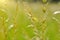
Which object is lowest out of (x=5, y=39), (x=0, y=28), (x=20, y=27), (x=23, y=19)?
(x=5, y=39)

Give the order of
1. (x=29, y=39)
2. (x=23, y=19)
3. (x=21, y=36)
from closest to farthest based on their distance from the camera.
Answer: (x=29, y=39) < (x=21, y=36) < (x=23, y=19)

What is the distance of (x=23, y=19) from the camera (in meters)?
1.50

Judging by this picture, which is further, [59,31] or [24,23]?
[24,23]

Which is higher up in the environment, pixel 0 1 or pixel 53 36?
pixel 0 1

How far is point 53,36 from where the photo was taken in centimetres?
119

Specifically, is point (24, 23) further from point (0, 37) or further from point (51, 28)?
point (0, 37)

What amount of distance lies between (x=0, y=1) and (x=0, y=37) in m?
0.21

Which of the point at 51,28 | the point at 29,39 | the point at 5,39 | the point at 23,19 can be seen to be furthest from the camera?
the point at 23,19

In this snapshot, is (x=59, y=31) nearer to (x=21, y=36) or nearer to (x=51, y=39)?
(x=51, y=39)

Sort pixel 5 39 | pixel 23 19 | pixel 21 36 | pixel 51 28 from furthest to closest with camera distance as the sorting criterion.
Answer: pixel 23 19, pixel 51 28, pixel 21 36, pixel 5 39

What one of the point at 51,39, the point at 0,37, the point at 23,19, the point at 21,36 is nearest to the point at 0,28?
the point at 0,37

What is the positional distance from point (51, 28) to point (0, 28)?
384 mm

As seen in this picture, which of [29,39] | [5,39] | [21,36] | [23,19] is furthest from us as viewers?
[23,19]

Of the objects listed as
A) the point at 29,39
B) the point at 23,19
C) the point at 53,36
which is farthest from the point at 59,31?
the point at 23,19
